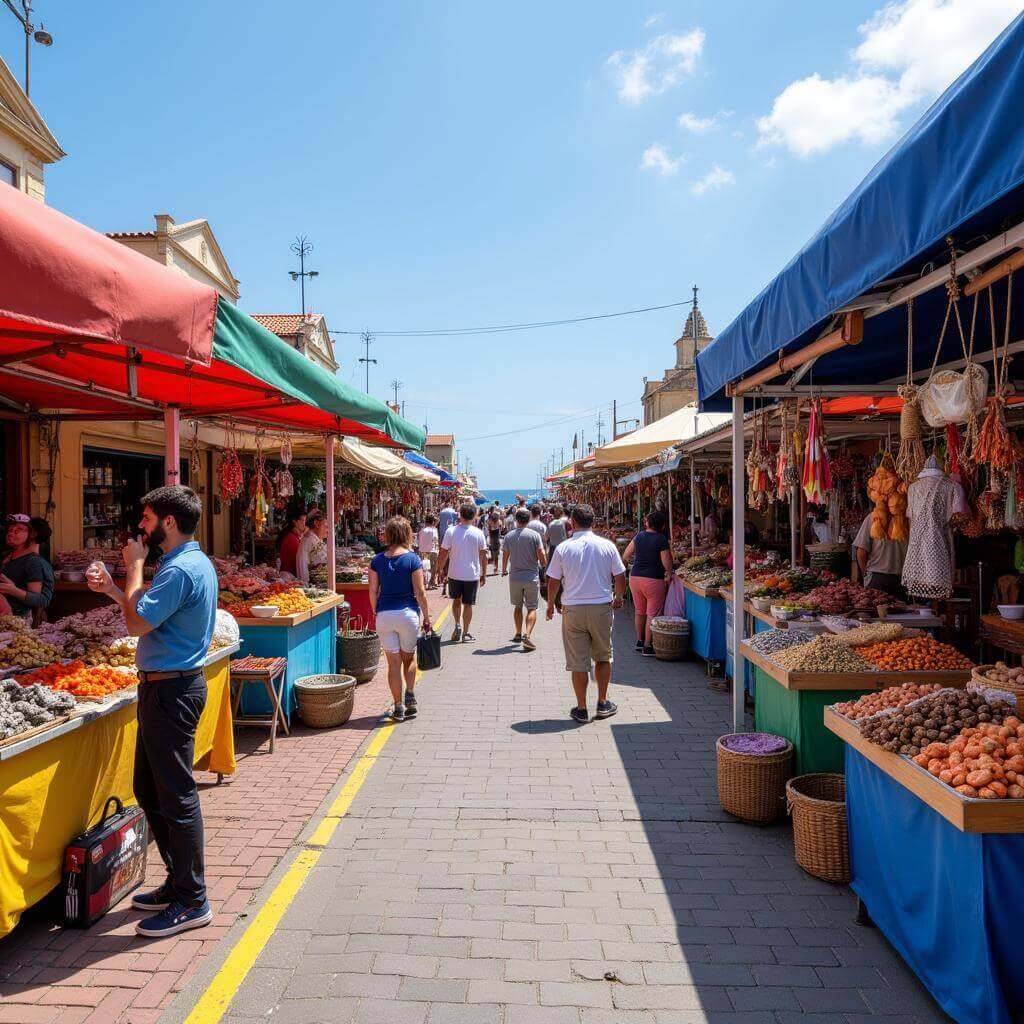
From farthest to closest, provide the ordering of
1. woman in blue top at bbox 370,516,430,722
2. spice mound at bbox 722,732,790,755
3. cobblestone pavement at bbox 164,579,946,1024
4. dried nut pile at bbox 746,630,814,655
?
1. woman in blue top at bbox 370,516,430,722
2. dried nut pile at bbox 746,630,814,655
3. spice mound at bbox 722,732,790,755
4. cobblestone pavement at bbox 164,579,946,1024

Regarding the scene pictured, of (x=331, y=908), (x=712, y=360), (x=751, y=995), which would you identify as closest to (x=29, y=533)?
(x=331, y=908)

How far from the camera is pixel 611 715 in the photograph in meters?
7.43

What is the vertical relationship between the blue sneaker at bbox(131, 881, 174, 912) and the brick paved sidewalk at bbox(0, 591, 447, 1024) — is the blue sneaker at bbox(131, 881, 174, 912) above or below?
above

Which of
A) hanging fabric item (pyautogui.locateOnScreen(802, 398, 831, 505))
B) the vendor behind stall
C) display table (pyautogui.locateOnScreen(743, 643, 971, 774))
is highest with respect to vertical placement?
hanging fabric item (pyautogui.locateOnScreen(802, 398, 831, 505))

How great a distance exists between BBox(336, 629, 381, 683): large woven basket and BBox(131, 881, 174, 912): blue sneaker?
478 cm

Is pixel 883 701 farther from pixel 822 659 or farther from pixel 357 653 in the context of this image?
pixel 357 653

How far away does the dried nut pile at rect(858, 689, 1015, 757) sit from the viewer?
341cm

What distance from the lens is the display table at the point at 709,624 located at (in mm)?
9164

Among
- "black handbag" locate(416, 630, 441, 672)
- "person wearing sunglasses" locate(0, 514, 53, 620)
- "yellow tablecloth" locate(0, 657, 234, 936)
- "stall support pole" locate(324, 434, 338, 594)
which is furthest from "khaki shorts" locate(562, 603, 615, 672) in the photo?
"person wearing sunglasses" locate(0, 514, 53, 620)

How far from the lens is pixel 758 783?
15.8 feet

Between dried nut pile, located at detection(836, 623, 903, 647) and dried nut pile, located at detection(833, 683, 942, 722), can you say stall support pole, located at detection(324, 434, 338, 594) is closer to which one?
dried nut pile, located at detection(836, 623, 903, 647)

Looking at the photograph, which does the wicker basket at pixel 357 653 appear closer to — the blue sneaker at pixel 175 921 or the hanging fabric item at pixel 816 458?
the blue sneaker at pixel 175 921

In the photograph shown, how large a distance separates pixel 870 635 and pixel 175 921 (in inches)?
191

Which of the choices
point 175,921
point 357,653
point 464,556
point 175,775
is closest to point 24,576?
point 357,653
